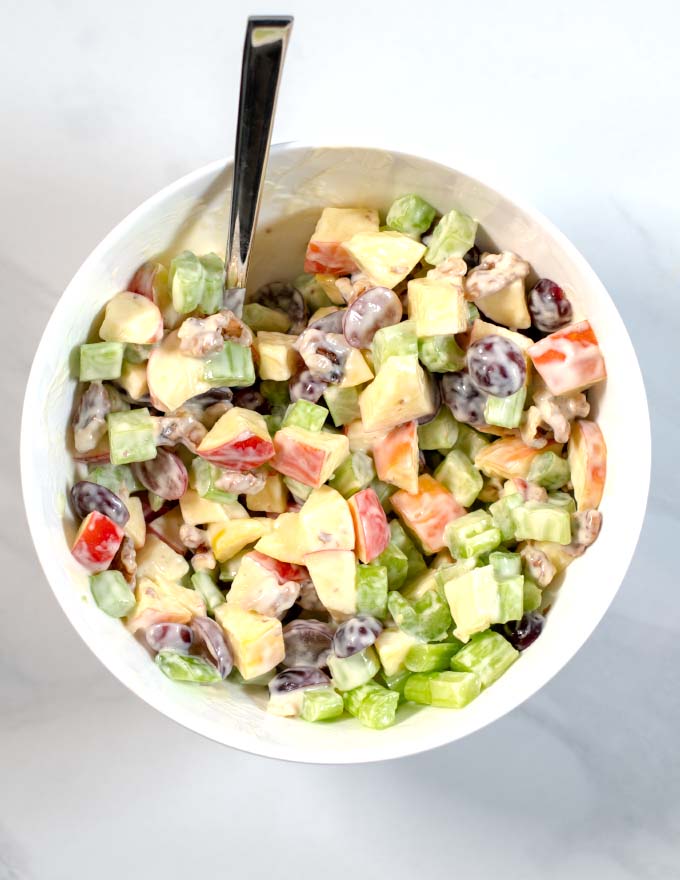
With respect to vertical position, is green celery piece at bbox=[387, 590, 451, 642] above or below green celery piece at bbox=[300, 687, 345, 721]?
above

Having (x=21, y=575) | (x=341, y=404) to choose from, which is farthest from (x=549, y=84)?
(x=21, y=575)

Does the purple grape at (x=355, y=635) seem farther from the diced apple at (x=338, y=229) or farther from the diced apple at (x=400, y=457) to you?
the diced apple at (x=338, y=229)

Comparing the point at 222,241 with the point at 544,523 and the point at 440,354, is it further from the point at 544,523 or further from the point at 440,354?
the point at 544,523

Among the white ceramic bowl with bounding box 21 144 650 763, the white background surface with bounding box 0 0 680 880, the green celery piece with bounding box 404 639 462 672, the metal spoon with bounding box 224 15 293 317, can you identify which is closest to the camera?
the metal spoon with bounding box 224 15 293 317

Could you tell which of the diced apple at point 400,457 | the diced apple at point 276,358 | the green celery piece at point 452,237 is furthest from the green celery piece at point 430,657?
the green celery piece at point 452,237

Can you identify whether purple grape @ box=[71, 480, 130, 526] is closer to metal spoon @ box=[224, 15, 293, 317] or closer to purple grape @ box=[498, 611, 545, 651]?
metal spoon @ box=[224, 15, 293, 317]

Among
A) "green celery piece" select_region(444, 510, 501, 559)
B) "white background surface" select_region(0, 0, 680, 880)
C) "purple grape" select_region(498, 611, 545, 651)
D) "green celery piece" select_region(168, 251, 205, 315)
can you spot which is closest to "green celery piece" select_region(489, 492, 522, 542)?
"green celery piece" select_region(444, 510, 501, 559)

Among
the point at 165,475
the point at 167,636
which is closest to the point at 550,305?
the point at 165,475

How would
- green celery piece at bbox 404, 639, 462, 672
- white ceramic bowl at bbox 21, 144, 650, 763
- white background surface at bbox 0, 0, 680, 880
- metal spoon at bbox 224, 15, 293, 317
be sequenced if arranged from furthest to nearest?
white background surface at bbox 0, 0, 680, 880 → green celery piece at bbox 404, 639, 462, 672 → white ceramic bowl at bbox 21, 144, 650, 763 → metal spoon at bbox 224, 15, 293, 317
